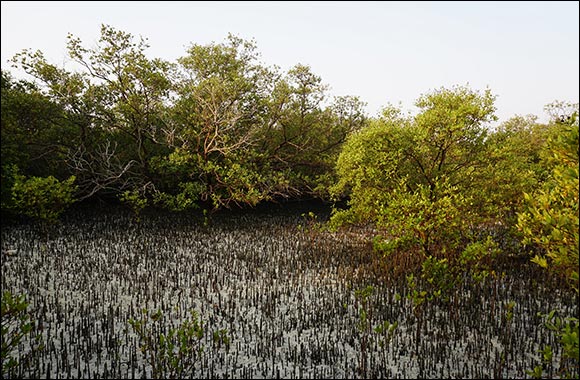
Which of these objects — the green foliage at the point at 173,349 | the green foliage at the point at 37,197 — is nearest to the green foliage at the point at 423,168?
the green foliage at the point at 173,349

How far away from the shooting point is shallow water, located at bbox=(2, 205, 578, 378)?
4977 millimetres

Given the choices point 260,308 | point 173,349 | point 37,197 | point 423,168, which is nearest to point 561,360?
point 260,308

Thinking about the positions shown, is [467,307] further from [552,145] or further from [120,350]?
[120,350]

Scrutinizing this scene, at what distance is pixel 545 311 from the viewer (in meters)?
6.87

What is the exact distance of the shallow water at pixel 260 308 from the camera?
16.3ft

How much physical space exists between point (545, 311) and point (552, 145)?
13.1 ft

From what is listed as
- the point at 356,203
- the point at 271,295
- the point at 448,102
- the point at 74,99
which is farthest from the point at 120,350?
the point at 74,99

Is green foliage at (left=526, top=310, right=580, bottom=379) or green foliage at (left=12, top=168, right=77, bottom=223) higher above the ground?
green foliage at (left=12, top=168, right=77, bottom=223)

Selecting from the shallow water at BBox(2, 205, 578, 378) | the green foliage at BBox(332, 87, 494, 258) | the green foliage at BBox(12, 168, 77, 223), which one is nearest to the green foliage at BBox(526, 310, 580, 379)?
the shallow water at BBox(2, 205, 578, 378)

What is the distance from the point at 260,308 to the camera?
7012mm

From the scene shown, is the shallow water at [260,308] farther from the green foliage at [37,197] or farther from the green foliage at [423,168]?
the green foliage at [423,168]

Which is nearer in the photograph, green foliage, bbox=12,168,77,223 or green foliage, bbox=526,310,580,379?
green foliage, bbox=526,310,580,379

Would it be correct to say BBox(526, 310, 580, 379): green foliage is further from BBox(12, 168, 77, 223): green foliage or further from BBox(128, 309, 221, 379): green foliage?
BBox(12, 168, 77, 223): green foliage

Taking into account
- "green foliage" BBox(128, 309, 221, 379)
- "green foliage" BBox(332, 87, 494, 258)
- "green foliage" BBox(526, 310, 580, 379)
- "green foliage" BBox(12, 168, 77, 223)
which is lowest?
"green foliage" BBox(128, 309, 221, 379)
